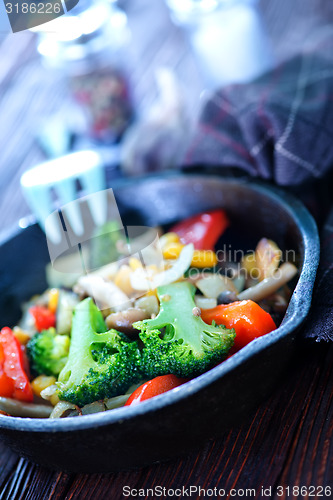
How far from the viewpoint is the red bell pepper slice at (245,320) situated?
3.45 ft

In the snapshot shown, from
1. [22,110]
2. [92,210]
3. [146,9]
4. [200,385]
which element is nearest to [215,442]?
[200,385]

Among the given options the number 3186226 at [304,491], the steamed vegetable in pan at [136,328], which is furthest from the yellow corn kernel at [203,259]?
the number 3186226 at [304,491]

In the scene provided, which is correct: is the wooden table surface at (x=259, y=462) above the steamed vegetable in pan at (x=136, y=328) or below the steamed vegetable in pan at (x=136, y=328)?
below

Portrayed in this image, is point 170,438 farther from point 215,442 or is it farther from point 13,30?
point 13,30

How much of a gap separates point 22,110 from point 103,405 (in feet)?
6.11

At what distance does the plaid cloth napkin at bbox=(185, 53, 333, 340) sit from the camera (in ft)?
4.71

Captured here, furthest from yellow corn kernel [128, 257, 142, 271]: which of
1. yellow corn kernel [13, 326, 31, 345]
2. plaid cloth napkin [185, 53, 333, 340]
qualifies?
plaid cloth napkin [185, 53, 333, 340]

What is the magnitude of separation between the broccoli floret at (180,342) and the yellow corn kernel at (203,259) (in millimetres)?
246

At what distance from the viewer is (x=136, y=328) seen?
1.06 metres

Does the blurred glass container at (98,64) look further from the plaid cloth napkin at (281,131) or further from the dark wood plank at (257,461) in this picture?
the dark wood plank at (257,461)

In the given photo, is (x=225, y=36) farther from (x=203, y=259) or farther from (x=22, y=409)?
(x=22, y=409)

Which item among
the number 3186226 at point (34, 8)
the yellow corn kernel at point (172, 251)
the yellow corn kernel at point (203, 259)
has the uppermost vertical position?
the number 3186226 at point (34, 8)

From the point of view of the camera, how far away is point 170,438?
943 mm

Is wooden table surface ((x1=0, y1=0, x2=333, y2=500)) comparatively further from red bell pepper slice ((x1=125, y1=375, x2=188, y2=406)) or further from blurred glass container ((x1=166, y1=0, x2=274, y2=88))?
blurred glass container ((x1=166, y1=0, x2=274, y2=88))
